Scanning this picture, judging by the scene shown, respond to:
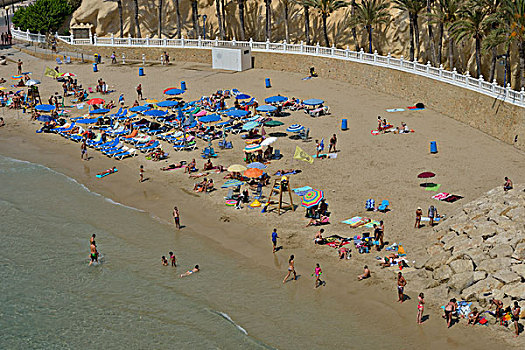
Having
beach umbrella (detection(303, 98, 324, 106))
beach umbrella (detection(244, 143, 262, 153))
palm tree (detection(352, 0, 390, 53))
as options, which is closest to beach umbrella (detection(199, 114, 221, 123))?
beach umbrella (detection(244, 143, 262, 153))

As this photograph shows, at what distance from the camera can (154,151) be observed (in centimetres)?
4162

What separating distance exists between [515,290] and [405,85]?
1138 inches

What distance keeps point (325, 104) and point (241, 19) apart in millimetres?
18515

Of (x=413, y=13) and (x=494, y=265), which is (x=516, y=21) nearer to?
(x=413, y=13)

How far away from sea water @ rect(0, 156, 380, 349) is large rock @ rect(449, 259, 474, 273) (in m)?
4.52

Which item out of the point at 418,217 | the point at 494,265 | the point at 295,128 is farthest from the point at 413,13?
the point at 494,265

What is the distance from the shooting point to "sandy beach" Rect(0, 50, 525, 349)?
971 inches

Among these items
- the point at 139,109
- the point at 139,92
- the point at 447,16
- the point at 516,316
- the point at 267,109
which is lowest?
the point at 516,316

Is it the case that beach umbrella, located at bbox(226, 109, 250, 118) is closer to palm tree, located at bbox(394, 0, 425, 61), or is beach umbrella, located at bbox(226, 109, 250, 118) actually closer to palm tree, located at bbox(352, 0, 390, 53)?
palm tree, located at bbox(394, 0, 425, 61)

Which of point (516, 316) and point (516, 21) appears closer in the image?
point (516, 316)

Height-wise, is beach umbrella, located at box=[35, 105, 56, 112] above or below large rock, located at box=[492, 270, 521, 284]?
above

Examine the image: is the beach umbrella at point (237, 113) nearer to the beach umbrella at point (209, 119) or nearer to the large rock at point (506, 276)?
the beach umbrella at point (209, 119)

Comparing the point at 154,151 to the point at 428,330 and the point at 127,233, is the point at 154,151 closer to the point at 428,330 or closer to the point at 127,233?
the point at 127,233

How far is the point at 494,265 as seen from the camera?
950 inches
